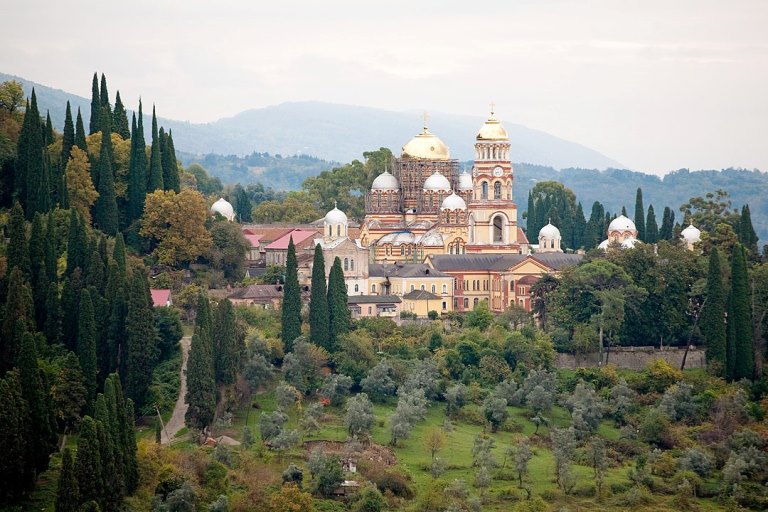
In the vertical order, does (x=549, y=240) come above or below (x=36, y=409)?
above

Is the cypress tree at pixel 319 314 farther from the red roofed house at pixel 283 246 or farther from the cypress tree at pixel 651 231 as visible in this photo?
the cypress tree at pixel 651 231

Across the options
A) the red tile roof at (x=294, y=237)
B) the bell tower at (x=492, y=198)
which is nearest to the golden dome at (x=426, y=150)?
the bell tower at (x=492, y=198)

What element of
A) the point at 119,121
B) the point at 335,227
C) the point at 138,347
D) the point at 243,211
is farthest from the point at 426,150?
the point at 138,347

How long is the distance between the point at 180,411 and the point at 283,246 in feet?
82.6

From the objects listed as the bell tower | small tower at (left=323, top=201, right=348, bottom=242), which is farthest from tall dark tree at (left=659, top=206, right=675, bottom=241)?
small tower at (left=323, top=201, right=348, bottom=242)

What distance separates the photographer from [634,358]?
72.2m

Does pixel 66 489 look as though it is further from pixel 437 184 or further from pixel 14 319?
pixel 437 184

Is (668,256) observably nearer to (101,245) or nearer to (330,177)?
(101,245)

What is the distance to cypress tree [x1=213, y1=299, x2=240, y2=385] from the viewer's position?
199 feet

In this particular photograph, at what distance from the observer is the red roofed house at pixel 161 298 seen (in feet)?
218

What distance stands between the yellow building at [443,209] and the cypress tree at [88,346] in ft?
102

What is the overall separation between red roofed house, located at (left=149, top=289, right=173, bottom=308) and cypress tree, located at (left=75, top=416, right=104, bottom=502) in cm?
1920

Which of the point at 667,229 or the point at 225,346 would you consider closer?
the point at 225,346

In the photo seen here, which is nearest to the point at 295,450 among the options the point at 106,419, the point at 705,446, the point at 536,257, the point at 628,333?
the point at 106,419
